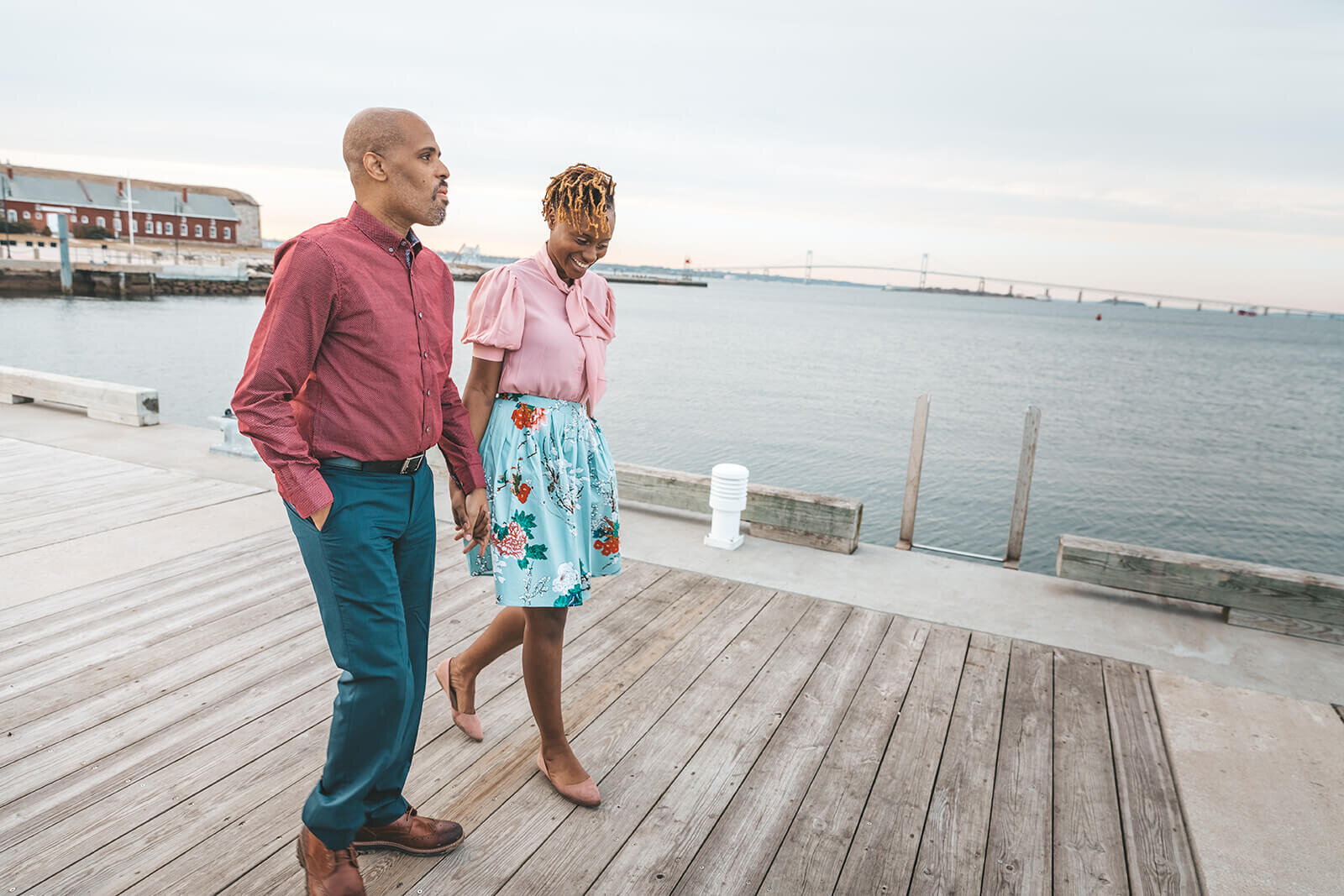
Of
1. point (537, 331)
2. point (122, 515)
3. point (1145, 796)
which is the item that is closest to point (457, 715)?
point (537, 331)

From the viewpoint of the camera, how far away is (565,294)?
2232mm

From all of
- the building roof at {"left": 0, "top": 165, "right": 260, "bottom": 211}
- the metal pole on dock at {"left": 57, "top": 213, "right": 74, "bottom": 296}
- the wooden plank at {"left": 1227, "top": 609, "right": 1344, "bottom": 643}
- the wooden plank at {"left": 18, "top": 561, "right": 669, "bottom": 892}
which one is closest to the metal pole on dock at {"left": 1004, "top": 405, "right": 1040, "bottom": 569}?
the wooden plank at {"left": 1227, "top": 609, "right": 1344, "bottom": 643}

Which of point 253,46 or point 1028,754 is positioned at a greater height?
point 253,46

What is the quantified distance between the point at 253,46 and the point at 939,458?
15530 millimetres

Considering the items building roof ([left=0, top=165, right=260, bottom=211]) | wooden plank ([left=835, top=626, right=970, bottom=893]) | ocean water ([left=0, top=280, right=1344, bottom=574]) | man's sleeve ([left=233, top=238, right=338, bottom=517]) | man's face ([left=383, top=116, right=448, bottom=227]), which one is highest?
building roof ([left=0, top=165, right=260, bottom=211])

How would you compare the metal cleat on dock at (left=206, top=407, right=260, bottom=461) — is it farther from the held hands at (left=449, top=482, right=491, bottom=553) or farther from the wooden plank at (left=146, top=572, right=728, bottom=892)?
the held hands at (left=449, top=482, right=491, bottom=553)

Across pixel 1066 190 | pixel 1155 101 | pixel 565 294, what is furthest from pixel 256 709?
pixel 1066 190

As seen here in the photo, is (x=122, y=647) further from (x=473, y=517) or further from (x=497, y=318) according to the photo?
(x=497, y=318)

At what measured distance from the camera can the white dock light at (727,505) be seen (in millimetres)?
4664

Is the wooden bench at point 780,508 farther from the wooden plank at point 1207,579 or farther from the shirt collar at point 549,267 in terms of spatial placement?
the shirt collar at point 549,267

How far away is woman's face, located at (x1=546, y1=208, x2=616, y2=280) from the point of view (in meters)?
2.10

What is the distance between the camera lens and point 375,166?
1639mm

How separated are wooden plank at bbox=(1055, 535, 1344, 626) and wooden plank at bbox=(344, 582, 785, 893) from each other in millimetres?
1753

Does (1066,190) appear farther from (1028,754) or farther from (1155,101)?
(1028,754)
